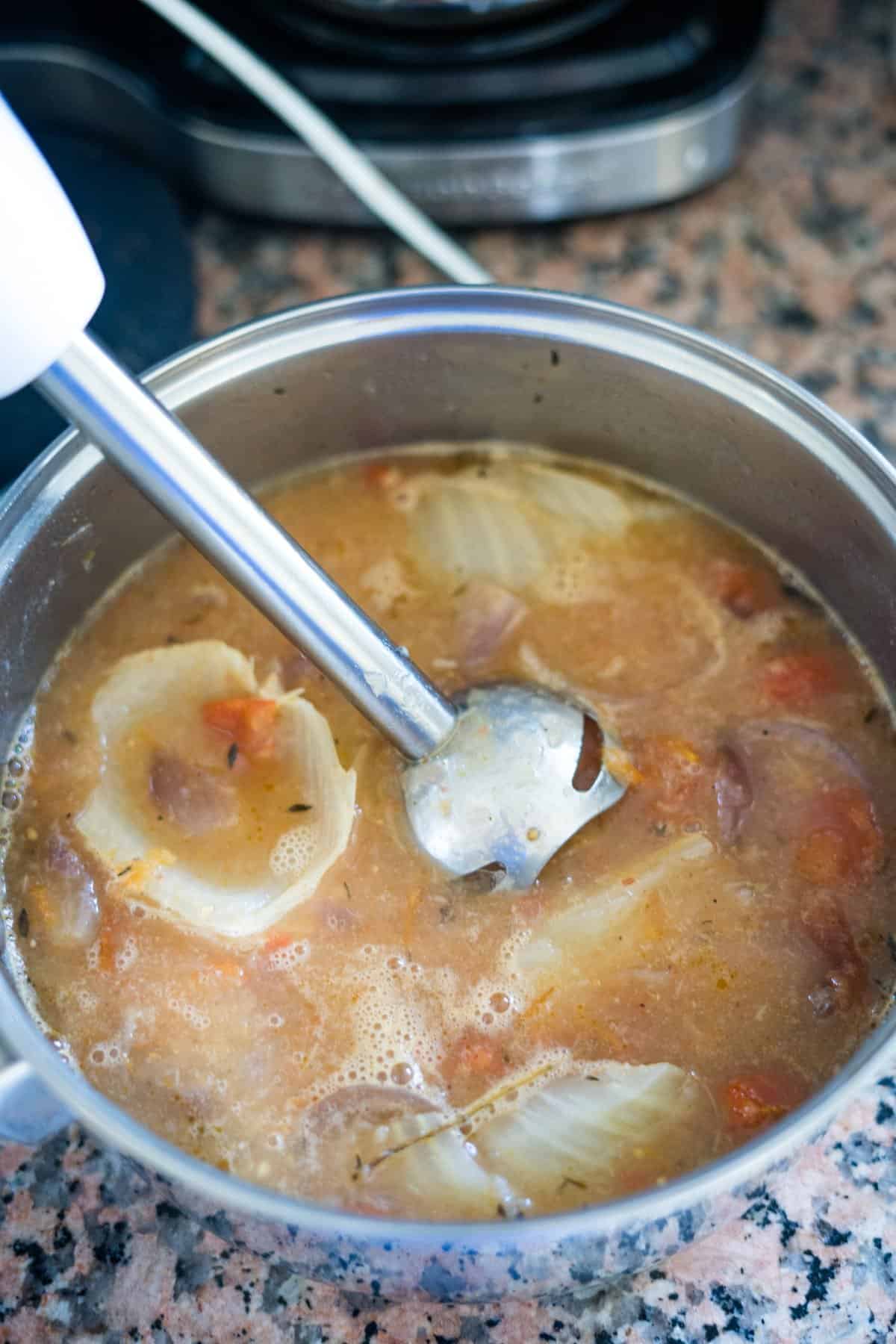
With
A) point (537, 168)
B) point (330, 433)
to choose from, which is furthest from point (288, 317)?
point (537, 168)

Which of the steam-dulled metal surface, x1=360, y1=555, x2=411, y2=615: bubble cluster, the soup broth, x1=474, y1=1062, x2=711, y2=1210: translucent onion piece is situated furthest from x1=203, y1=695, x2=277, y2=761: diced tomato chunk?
the steam-dulled metal surface

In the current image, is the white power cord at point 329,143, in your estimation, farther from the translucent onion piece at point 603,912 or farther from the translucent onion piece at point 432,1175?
the translucent onion piece at point 432,1175

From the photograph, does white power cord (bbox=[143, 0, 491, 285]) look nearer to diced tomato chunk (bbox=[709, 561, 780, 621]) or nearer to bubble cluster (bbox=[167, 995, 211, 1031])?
diced tomato chunk (bbox=[709, 561, 780, 621])

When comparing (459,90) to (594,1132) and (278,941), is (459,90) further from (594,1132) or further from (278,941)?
(594,1132)

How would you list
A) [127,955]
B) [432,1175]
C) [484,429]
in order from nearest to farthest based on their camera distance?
[432,1175], [127,955], [484,429]

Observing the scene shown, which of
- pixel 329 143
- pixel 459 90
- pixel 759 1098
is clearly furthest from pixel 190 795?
pixel 459 90

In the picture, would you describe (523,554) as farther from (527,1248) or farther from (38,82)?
(38,82)

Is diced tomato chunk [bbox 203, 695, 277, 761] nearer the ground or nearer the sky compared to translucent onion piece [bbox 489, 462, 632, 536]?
nearer the sky
